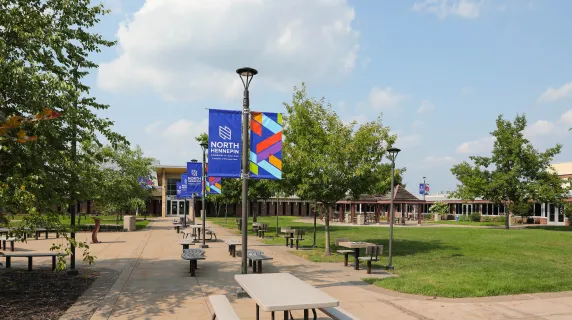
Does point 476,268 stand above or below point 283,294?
below

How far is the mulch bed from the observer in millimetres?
8109

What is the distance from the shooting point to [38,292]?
9750 mm

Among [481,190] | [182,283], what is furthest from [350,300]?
[481,190]

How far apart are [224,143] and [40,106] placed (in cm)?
354

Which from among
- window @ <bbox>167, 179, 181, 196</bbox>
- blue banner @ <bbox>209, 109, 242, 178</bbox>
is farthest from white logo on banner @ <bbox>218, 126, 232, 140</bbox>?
window @ <bbox>167, 179, 181, 196</bbox>

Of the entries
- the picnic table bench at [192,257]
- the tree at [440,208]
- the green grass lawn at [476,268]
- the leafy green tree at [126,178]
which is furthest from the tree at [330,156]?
the tree at [440,208]

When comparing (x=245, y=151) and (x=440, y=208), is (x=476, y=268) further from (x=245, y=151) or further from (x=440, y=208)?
(x=440, y=208)

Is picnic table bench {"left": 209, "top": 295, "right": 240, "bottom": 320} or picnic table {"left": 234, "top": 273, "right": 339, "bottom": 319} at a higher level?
picnic table {"left": 234, "top": 273, "right": 339, "bottom": 319}

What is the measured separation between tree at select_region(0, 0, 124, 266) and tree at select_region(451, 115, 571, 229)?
35497 mm

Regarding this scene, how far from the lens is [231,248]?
669 inches

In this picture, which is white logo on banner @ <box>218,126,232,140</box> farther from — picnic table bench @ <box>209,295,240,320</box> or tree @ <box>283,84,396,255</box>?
tree @ <box>283,84,396,255</box>

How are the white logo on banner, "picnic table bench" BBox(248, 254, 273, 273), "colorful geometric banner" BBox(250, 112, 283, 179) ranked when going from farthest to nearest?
"picnic table bench" BBox(248, 254, 273, 273) → "colorful geometric banner" BBox(250, 112, 283, 179) → the white logo on banner

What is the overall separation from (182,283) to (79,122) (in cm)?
469

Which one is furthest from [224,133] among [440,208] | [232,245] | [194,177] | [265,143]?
[440,208]
